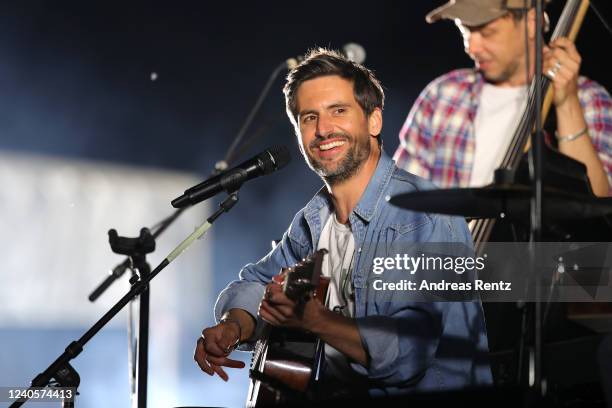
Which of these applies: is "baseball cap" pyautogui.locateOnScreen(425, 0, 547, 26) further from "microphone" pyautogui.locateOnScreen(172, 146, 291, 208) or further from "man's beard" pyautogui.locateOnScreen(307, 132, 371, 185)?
"microphone" pyautogui.locateOnScreen(172, 146, 291, 208)

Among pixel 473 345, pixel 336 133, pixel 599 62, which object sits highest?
pixel 599 62

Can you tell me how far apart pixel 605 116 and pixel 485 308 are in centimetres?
102

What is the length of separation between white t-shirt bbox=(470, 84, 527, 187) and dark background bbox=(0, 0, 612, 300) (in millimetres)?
1436

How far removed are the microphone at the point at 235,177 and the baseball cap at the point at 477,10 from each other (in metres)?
1.04

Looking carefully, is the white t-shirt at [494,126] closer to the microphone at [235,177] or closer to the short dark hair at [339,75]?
the short dark hair at [339,75]

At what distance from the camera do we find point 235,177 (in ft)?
7.35

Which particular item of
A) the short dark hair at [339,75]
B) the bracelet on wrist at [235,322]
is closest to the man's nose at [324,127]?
the short dark hair at [339,75]

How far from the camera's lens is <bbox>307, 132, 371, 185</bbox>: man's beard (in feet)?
8.05

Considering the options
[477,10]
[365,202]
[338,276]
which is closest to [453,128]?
[477,10]

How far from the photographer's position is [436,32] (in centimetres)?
460

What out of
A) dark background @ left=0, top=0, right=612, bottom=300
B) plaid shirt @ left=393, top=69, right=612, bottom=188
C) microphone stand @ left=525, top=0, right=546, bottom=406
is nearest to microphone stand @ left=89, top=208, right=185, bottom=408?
plaid shirt @ left=393, top=69, right=612, bottom=188

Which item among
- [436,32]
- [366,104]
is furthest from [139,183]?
[366,104]

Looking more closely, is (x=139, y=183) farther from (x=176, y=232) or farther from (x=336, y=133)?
(x=336, y=133)

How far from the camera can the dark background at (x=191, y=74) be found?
4.50 m
